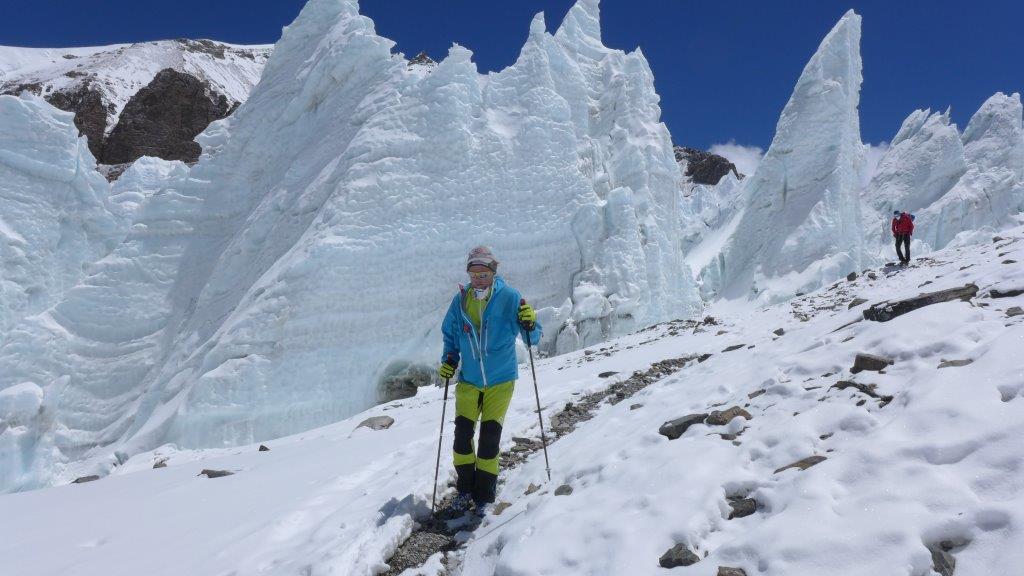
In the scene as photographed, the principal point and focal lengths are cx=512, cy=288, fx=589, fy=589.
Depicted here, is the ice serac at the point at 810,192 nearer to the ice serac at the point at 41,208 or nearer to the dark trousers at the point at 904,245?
the dark trousers at the point at 904,245

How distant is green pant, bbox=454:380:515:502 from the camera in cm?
468

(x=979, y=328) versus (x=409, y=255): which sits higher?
(x=409, y=255)

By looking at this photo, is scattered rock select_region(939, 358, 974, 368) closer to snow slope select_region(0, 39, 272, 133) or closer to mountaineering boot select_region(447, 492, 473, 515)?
mountaineering boot select_region(447, 492, 473, 515)

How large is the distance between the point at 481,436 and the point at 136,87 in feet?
315

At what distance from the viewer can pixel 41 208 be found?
2211 cm

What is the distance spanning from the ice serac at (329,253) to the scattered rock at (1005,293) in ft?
37.4

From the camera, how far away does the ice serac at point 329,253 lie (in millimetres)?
13836

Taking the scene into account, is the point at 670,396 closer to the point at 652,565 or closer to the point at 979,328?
the point at 979,328

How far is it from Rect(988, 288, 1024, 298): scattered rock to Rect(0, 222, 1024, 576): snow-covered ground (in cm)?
5

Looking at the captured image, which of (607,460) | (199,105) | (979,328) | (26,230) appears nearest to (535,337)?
(607,460)

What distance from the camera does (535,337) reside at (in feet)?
15.6

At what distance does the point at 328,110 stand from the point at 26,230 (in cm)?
1240

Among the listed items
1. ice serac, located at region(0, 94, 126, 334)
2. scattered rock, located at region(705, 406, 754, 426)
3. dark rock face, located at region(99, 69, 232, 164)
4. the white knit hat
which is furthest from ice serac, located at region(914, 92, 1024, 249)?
dark rock face, located at region(99, 69, 232, 164)

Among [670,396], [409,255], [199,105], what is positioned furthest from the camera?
[199,105]
